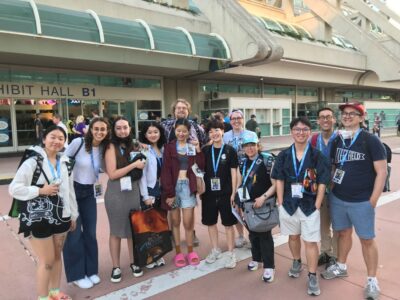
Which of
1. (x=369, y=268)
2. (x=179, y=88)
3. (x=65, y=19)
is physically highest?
(x=65, y=19)

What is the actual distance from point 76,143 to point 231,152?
1659mm

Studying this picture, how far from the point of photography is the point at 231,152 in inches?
150

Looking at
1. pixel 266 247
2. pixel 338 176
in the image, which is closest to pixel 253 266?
pixel 266 247

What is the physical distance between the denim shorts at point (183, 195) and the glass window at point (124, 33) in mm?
12132

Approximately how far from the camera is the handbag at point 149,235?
3.52 m

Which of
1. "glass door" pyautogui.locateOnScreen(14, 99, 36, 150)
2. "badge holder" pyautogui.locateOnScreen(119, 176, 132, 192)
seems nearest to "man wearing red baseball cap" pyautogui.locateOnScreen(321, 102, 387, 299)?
"badge holder" pyautogui.locateOnScreen(119, 176, 132, 192)

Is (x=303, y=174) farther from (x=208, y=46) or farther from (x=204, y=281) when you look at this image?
(x=208, y=46)

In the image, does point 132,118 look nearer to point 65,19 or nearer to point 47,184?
point 65,19

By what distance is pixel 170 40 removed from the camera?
52.9 ft

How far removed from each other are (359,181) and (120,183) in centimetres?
228

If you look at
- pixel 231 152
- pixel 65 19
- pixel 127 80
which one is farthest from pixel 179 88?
pixel 231 152

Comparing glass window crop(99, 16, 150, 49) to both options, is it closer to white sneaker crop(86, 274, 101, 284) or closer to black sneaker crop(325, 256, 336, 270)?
white sneaker crop(86, 274, 101, 284)

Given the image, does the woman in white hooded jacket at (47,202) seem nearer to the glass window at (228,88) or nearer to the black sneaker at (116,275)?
the black sneaker at (116,275)

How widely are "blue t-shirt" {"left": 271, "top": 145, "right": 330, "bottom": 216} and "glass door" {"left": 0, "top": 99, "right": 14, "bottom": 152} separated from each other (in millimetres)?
15873
